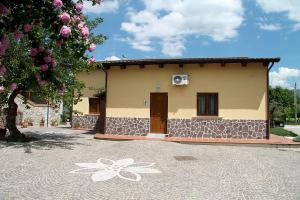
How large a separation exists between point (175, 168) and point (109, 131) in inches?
343

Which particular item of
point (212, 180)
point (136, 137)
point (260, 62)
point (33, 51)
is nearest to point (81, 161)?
point (212, 180)

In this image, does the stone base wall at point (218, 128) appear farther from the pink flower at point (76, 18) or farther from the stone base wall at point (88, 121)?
the pink flower at point (76, 18)

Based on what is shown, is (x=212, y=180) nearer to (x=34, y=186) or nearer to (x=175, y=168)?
(x=175, y=168)

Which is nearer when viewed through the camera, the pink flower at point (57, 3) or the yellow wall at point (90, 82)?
the pink flower at point (57, 3)

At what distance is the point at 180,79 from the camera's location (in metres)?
16.4

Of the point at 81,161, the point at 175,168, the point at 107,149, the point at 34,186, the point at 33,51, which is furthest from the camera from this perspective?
the point at 107,149

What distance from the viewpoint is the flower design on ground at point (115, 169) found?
8.00 meters

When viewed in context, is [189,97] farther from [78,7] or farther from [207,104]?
[78,7]

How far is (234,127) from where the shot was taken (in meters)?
16.0

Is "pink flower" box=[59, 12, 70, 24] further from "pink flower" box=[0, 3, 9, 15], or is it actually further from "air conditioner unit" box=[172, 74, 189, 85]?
"air conditioner unit" box=[172, 74, 189, 85]

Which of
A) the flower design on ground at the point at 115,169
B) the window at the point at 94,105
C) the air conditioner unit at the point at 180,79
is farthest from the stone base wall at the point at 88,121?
the flower design on ground at the point at 115,169

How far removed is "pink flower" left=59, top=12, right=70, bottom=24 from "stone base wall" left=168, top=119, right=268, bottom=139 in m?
11.9

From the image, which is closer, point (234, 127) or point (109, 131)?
point (234, 127)

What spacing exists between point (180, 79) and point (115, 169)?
8339 millimetres
